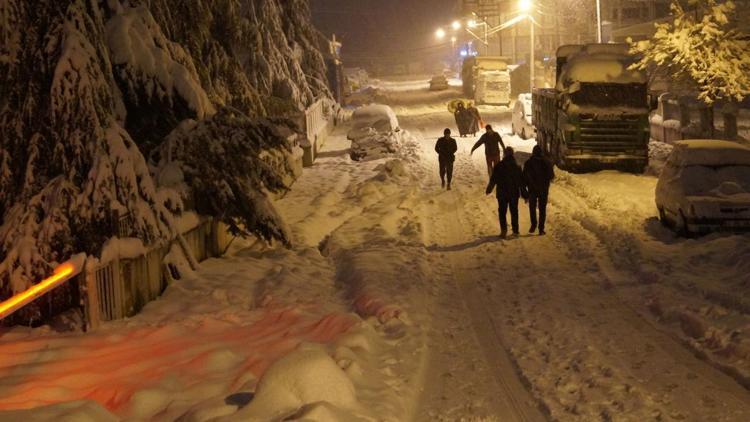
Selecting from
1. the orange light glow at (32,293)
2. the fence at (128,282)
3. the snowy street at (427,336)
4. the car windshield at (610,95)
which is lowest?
the snowy street at (427,336)

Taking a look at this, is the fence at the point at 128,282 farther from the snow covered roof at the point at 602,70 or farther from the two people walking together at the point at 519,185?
the snow covered roof at the point at 602,70

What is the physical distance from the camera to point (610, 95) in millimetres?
23469

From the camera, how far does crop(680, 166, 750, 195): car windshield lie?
14.3 meters

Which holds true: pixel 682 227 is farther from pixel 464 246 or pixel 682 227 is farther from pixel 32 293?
pixel 32 293

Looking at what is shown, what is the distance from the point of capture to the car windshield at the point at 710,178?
564 inches

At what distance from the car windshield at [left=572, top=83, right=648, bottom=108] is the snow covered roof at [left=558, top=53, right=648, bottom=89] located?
15 cm

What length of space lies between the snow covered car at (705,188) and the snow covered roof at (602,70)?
8227mm

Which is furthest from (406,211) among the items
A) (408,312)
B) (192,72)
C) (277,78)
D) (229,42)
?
(277,78)

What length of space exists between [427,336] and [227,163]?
439cm

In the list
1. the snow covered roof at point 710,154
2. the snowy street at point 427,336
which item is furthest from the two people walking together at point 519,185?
the snow covered roof at point 710,154

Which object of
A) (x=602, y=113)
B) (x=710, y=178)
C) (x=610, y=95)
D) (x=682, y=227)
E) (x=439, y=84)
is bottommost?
(x=682, y=227)

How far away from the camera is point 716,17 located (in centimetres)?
2077

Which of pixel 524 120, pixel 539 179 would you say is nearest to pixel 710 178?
pixel 539 179

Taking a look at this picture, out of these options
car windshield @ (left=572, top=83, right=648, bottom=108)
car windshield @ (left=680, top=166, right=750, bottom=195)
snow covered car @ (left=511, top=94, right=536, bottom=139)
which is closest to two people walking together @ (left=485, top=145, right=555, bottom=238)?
car windshield @ (left=680, top=166, right=750, bottom=195)
